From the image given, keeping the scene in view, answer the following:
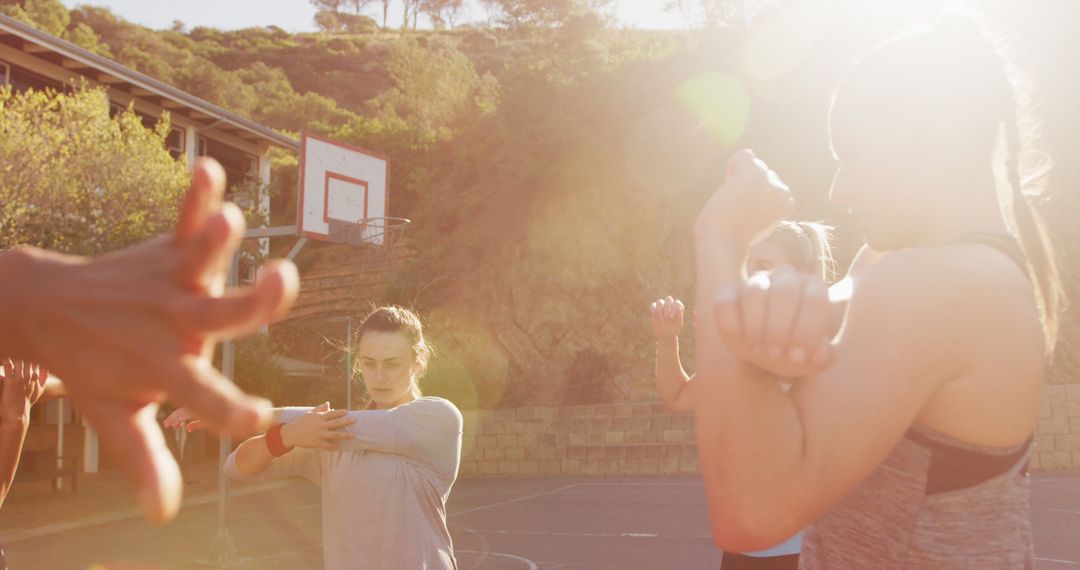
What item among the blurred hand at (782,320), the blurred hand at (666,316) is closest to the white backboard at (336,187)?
the blurred hand at (666,316)

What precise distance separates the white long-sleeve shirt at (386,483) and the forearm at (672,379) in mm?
813

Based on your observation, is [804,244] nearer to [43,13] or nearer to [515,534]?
[515,534]

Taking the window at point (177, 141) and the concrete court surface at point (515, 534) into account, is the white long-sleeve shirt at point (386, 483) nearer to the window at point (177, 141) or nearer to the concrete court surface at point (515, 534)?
the concrete court surface at point (515, 534)

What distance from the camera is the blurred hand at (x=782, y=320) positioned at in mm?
984

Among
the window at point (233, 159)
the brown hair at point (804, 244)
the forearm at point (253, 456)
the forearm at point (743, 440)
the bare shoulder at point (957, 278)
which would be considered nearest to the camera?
the forearm at point (743, 440)

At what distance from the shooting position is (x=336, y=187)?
1761 centimetres

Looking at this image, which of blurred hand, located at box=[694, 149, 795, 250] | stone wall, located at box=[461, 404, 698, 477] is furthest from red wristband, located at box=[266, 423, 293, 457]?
stone wall, located at box=[461, 404, 698, 477]

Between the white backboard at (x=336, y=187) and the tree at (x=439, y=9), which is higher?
the tree at (x=439, y=9)

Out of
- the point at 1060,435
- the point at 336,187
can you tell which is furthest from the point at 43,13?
the point at 1060,435

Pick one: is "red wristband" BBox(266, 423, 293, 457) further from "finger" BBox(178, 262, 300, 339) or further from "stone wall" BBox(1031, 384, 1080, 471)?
"stone wall" BBox(1031, 384, 1080, 471)

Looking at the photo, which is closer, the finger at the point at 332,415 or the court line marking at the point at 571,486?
the finger at the point at 332,415

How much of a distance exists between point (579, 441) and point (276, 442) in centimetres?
1903

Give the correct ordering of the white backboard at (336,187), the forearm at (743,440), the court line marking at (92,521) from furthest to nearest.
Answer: the white backboard at (336,187) < the court line marking at (92,521) < the forearm at (743,440)

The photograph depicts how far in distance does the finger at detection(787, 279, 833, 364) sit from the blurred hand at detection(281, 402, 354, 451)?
2.23 m
